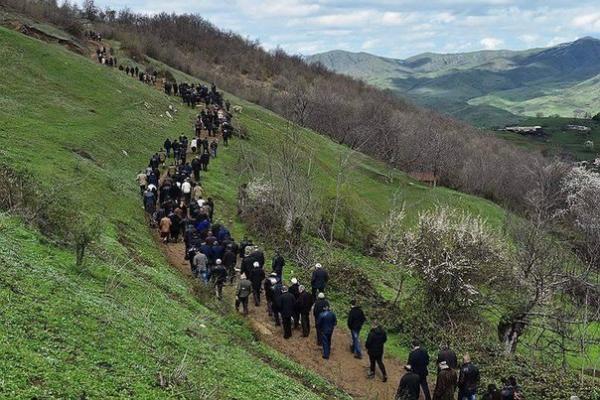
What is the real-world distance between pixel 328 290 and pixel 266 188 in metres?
11.7

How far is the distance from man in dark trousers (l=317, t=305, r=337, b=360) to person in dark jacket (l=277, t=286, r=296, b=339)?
113cm

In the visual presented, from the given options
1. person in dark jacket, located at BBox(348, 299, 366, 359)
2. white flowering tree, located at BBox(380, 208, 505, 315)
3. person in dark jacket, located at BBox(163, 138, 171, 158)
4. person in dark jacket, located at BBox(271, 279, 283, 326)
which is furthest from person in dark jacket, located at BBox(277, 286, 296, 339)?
person in dark jacket, located at BBox(163, 138, 171, 158)

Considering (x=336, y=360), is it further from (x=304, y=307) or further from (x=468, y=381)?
(x=468, y=381)

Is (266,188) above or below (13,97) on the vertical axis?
below

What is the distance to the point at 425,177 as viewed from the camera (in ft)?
290

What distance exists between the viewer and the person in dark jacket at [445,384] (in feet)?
56.5

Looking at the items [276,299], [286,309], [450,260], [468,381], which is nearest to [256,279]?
[276,299]

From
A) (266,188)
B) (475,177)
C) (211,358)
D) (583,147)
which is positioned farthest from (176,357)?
(583,147)

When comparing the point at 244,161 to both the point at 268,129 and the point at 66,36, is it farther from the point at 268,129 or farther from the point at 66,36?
the point at 66,36

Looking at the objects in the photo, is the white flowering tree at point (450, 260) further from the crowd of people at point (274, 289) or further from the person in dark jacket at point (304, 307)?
the person in dark jacket at point (304, 307)

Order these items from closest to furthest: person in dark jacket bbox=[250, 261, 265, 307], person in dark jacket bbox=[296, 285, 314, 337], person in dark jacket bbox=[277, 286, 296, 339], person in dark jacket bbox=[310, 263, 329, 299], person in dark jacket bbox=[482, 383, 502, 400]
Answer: person in dark jacket bbox=[482, 383, 502, 400] < person in dark jacket bbox=[277, 286, 296, 339] < person in dark jacket bbox=[296, 285, 314, 337] < person in dark jacket bbox=[250, 261, 265, 307] < person in dark jacket bbox=[310, 263, 329, 299]

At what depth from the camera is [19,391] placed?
10219 mm

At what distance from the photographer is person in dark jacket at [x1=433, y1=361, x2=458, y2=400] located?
17219 millimetres

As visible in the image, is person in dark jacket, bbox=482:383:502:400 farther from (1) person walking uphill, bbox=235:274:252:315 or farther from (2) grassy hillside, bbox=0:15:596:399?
(1) person walking uphill, bbox=235:274:252:315
